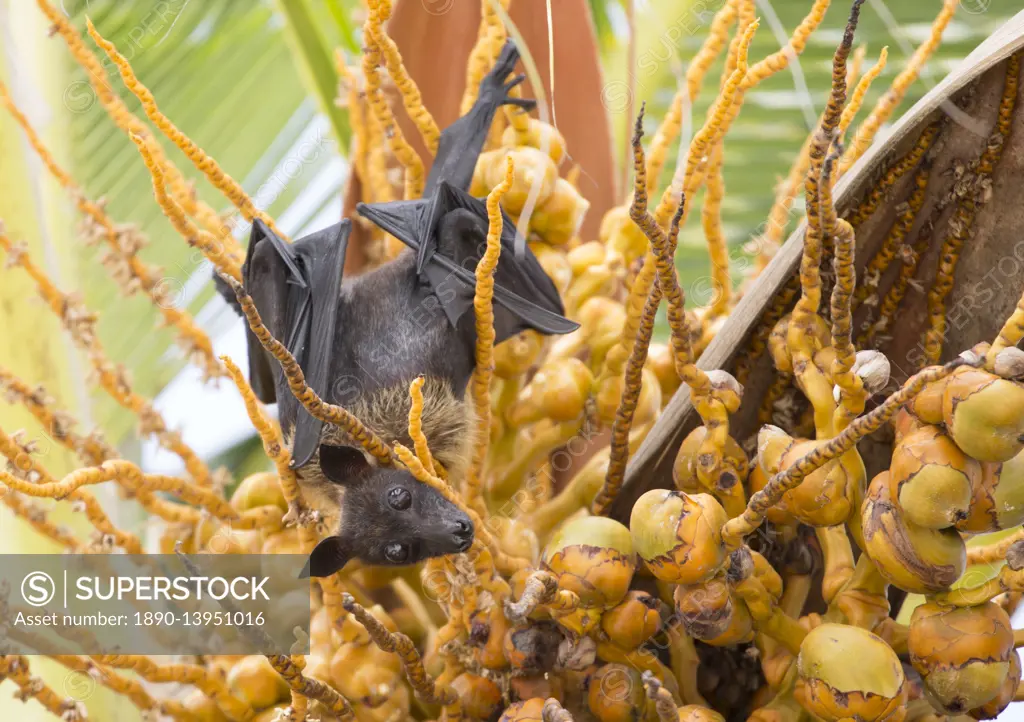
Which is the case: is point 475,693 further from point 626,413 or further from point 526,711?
point 626,413

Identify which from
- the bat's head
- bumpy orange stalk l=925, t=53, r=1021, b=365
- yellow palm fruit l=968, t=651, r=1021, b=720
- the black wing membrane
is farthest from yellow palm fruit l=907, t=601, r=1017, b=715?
the black wing membrane

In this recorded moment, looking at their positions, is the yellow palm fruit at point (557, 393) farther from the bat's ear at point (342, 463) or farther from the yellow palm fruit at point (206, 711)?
the yellow palm fruit at point (206, 711)

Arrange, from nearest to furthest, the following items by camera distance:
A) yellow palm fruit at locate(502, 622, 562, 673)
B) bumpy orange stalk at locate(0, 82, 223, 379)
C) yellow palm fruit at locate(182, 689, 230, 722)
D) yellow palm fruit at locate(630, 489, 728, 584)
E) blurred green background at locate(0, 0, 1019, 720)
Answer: yellow palm fruit at locate(630, 489, 728, 584) → yellow palm fruit at locate(502, 622, 562, 673) → yellow palm fruit at locate(182, 689, 230, 722) → bumpy orange stalk at locate(0, 82, 223, 379) → blurred green background at locate(0, 0, 1019, 720)

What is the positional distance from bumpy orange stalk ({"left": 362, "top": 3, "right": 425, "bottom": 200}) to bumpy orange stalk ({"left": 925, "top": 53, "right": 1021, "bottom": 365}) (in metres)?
0.51

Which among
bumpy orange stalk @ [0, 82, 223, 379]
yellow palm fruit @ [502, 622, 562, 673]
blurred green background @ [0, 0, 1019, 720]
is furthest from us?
blurred green background @ [0, 0, 1019, 720]

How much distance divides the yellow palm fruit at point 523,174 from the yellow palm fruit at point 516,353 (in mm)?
132

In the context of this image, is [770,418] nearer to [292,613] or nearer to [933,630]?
[933,630]

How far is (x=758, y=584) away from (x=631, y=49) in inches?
30.4

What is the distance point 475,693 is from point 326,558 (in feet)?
0.55

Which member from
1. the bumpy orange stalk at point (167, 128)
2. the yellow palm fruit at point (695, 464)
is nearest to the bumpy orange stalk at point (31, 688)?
the bumpy orange stalk at point (167, 128)

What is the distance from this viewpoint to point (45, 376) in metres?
1.46

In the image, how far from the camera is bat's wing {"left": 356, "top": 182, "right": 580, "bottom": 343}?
3.43 ft

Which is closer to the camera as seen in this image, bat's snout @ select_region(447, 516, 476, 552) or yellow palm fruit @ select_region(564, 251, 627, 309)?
bat's snout @ select_region(447, 516, 476, 552)

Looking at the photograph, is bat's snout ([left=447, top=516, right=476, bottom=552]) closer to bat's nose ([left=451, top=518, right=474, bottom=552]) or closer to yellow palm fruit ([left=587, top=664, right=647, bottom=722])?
bat's nose ([left=451, top=518, right=474, bottom=552])
